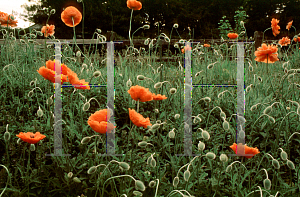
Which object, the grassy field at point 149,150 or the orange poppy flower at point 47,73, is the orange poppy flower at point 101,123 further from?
the orange poppy flower at point 47,73

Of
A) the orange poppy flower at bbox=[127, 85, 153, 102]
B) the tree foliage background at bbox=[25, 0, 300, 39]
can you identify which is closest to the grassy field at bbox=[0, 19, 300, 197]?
the orange poppy flower at bbox=[127, 85, 153, 102]

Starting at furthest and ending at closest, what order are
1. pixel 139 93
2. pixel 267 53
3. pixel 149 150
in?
pixel 267 53 < pixel 149 150 < pixel 139 93

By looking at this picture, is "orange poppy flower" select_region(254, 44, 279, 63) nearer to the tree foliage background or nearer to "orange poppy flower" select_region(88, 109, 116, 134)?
"orange poppy flower" select_region(88, 109, 116, 134)

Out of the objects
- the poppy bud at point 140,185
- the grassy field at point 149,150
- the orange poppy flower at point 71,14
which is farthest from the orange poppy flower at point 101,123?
the orange poppy flower at point 71,14

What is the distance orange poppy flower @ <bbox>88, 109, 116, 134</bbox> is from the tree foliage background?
11378 millimetres

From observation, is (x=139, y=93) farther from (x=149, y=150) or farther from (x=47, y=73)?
(x=149, y=150)

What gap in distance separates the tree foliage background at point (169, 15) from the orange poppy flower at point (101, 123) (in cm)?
1138

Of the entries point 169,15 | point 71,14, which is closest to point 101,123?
point 71,14

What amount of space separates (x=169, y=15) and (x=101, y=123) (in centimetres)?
1363

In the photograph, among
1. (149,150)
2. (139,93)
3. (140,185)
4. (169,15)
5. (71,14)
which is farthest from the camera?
(169,15)

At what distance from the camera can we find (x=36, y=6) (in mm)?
14281

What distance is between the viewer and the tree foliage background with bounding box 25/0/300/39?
12883mm

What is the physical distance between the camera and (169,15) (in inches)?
538

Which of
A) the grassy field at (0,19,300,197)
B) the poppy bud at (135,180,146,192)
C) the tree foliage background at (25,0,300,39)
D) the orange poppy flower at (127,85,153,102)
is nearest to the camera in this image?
the poppy bud at (135,180,146,192)
